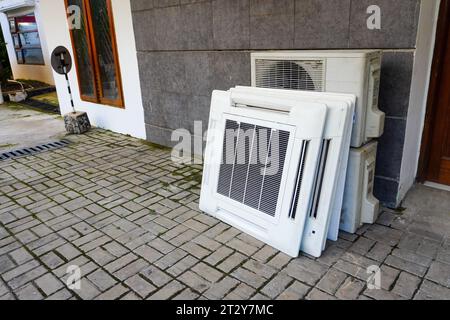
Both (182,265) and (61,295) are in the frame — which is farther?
(182,265)

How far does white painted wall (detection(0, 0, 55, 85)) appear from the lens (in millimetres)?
11555

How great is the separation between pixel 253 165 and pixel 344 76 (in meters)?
0.92

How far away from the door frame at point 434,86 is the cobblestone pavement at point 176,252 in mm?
296

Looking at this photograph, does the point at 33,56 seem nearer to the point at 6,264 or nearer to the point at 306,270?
the point at 6,264

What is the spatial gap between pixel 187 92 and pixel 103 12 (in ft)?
6.96

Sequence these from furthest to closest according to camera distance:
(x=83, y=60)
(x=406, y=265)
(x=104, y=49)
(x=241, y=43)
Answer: (x=83, y=60) < (x=104, y=49) < (x=241, y=43) < (x=406, y=265)

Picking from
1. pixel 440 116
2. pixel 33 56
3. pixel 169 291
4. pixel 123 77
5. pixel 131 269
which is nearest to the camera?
pixel 169 291

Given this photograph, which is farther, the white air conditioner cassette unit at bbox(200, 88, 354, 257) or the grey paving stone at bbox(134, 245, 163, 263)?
the grey paving stone at bbox(134, 245, 163, 263)

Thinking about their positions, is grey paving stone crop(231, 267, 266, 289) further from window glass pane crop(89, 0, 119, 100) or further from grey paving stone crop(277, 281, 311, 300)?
window glass pane crop(89, 0, 119, 100)

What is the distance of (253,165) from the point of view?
2.78m

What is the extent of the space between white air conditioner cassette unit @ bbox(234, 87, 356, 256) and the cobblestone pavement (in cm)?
14

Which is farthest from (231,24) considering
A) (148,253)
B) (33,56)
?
(33,56)

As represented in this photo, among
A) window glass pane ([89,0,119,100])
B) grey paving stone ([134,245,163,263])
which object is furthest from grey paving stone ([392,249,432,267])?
window glass pane ([89,0,119,100])

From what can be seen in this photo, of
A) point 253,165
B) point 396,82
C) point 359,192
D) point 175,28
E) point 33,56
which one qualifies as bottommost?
point 359,192
